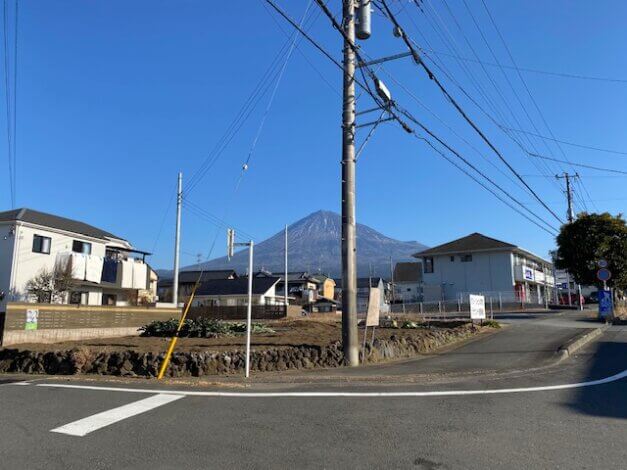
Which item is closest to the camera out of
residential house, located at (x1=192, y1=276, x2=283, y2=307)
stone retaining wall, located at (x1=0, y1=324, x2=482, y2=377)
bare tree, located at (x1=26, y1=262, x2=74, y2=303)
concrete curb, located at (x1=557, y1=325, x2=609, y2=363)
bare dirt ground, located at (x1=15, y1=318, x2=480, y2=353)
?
stone retaining wall, located at (x1=0, y1=324, x2=482, y2=377)

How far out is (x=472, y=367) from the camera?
11.7 metres

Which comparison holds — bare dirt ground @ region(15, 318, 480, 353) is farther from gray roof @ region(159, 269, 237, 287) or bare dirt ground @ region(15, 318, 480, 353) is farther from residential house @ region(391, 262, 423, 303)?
residential house @ region(391, 262, 423, 303)

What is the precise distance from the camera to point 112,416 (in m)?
6.88

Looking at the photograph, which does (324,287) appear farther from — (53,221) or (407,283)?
(53,221)

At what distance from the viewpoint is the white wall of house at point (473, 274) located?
169ft

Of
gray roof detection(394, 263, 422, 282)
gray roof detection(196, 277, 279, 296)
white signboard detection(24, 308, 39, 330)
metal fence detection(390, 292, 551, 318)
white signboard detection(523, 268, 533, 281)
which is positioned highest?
gray roof detection(394, 263, 422, 282)

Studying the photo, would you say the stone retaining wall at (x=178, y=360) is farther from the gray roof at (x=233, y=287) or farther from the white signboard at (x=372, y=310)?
the gray roof at (x=233, y=287)

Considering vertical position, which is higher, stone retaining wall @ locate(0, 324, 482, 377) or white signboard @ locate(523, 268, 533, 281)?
white signboard @ locate(523, 268, 533, 281)

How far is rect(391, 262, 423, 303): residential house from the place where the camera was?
247 ft

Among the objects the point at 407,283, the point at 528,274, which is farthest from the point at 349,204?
the point at 407,283

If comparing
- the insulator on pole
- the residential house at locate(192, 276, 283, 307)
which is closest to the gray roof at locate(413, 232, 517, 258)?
the residential house at locate(192, 276, 283, 307)

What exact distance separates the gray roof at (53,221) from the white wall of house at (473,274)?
33416mm

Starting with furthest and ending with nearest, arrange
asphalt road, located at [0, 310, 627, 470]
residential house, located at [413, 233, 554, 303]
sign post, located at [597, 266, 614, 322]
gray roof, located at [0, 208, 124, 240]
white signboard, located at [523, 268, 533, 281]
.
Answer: white signboard, located at [523, 268, 533, 281]
residential house, located at [413, 233, 554, 303]
gray roof, located at [0, 208, 124, 240]
sign post, located at [597, 266, 614, 322]
asphalt road, located at [0, 310, 627, 470]

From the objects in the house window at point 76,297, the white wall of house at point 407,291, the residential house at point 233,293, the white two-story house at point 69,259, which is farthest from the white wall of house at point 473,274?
the house window at point 76,297
